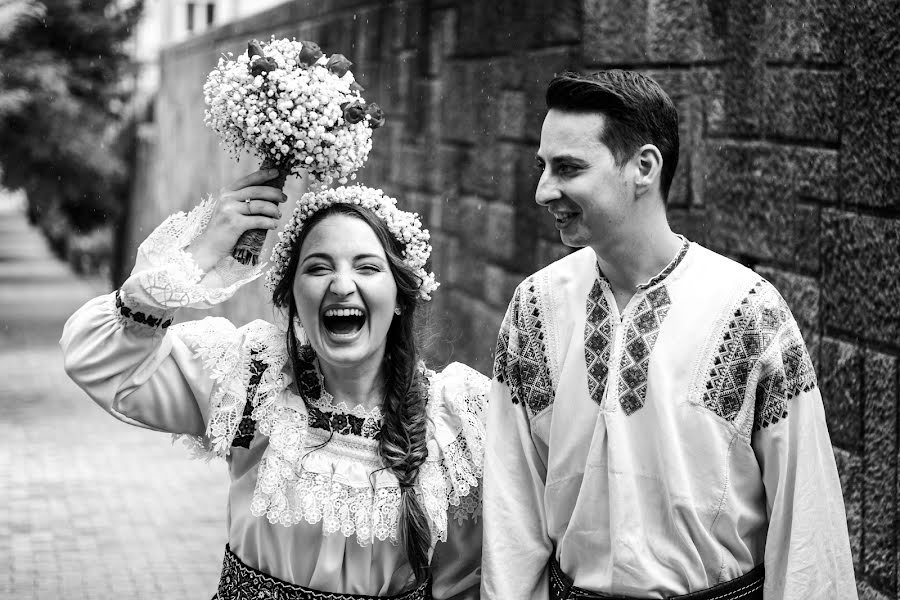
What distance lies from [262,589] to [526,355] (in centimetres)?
74

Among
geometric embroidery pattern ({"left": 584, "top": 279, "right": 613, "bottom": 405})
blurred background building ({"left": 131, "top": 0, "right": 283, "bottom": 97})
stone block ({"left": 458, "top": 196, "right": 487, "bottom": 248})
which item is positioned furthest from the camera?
blurred background building ({"left": 131, "top": 0, "right": 283, "bottom": 97})

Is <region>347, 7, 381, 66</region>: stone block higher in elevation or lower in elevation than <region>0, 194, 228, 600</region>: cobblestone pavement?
higher

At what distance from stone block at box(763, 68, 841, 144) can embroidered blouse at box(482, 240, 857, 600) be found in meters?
1.44

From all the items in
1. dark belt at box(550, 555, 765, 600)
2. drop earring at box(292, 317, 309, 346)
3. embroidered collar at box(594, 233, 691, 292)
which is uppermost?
embroidered collar at box(594, 233, 691, 292)

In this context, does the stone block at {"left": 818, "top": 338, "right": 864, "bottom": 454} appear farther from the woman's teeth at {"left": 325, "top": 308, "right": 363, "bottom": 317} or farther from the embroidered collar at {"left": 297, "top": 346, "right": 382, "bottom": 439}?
the woman's teeth at {"left": 325, "top": 308, "right": 363, "bottom": 317}

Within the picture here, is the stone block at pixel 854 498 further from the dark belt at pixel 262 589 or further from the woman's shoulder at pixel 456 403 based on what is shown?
the dark belt at pixel 262 589

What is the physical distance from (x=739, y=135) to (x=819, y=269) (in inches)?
25.2

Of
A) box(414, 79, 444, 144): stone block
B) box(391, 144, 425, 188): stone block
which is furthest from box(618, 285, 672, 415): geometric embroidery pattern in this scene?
box(391, 144, 425, 188): stone block

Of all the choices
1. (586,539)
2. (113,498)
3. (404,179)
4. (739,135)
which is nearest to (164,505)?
(113,498)

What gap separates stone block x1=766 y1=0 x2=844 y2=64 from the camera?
151 inches

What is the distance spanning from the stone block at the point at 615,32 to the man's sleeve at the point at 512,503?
244cm

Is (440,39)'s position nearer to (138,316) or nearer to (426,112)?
(426,112)

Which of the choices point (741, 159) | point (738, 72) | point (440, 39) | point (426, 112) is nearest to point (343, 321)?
point (741, 159)

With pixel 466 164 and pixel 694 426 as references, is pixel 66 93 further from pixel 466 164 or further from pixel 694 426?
pixel 694 426
